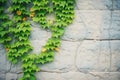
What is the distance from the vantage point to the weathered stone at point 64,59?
3.31 meters

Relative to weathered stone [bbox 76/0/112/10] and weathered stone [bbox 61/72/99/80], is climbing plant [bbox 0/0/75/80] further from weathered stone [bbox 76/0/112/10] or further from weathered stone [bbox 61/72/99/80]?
weathered stone [bbox 61/72/99/80]

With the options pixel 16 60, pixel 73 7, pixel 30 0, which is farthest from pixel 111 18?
pixel 16 60

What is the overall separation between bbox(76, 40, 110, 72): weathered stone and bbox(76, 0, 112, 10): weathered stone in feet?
1.70

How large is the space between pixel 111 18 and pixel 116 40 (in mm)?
344

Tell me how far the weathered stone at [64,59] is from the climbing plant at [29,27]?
3.3 inches

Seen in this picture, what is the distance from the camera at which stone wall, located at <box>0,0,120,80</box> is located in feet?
10.6

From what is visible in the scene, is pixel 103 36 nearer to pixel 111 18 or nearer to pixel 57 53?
pixel 111 18

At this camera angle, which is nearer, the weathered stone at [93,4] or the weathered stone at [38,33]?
the weathered stone at [93,4]

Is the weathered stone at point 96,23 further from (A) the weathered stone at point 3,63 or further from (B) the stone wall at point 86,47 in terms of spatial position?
(A) the weathered stone at point 3,63

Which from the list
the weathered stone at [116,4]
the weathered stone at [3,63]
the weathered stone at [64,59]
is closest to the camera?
the weathered stone at [116,4]

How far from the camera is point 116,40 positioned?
10.7 feet

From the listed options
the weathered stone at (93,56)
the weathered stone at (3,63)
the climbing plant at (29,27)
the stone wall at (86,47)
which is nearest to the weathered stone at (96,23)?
the stone wall at (86,47)

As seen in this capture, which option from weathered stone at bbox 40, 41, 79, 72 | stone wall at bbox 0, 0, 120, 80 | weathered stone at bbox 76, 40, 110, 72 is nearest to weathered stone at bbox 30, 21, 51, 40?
stone wall at bbox 0, 0, 120, 80

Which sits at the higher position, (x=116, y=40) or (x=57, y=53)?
(x=116, y=40)
